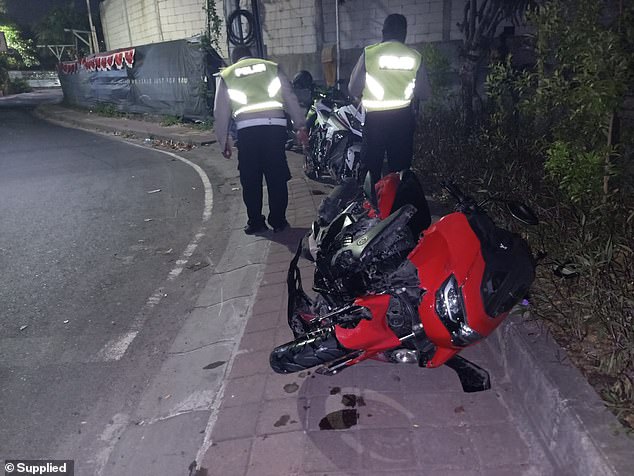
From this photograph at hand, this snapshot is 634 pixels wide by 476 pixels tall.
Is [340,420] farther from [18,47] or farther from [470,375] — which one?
[18,47]

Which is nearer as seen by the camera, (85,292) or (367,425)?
(367,425)

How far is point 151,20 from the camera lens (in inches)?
781

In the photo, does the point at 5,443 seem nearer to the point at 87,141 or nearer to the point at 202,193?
the point at 202,193

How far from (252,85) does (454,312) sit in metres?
3.79

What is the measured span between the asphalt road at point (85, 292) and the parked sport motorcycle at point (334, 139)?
5.77 feet

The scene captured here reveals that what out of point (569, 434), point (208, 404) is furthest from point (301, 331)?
Answer: point (569, 434)

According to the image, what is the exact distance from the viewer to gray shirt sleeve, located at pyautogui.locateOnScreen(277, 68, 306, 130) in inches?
214

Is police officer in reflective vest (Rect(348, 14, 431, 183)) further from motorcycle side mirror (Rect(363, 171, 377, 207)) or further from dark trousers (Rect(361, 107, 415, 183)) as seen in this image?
motorcycle side mirror (Rect(363, 171, 377, 207))

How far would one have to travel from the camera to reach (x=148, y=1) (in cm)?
1969

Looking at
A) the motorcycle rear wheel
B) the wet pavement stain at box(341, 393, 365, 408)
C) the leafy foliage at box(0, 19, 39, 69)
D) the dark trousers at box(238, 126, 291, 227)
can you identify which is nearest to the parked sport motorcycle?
the motorcycle rear wheel

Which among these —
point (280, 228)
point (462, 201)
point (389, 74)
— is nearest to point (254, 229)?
point (280, 228)

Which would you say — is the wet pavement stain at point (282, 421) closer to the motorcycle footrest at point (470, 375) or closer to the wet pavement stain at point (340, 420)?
the wet pavement stain at point (340, 420)

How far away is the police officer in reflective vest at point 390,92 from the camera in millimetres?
5242

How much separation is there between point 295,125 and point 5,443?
3981mm
